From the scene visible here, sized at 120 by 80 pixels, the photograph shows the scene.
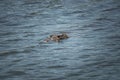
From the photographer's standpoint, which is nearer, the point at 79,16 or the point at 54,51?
the point at 54,51

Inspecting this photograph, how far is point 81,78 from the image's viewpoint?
40.9ft

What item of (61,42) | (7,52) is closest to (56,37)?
(61,42)

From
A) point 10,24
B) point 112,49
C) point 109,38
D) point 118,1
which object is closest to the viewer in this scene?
point 112,49

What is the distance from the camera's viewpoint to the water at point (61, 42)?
42.9 feet

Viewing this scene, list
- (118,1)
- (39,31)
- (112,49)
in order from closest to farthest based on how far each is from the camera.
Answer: (112,49) → (39,31) → (118,1)

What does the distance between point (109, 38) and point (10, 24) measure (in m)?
5.62

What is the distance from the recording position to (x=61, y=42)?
52.0 feet

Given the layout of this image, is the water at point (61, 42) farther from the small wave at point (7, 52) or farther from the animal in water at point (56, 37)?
the animal in water at point (56, 37)

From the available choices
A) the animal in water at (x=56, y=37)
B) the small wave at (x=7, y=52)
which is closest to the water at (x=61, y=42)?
the small wave at (x=7, y=52)

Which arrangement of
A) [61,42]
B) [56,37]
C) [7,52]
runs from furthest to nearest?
[56,37]
[61,42]
[7,52]

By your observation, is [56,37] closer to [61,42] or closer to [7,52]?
[61,42]

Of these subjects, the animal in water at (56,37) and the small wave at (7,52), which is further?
the animal in water at (56,37)

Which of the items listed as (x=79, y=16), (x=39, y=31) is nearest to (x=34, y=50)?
(x=39, y=31)

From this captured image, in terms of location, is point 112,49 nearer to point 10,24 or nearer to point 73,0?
point 10,24
